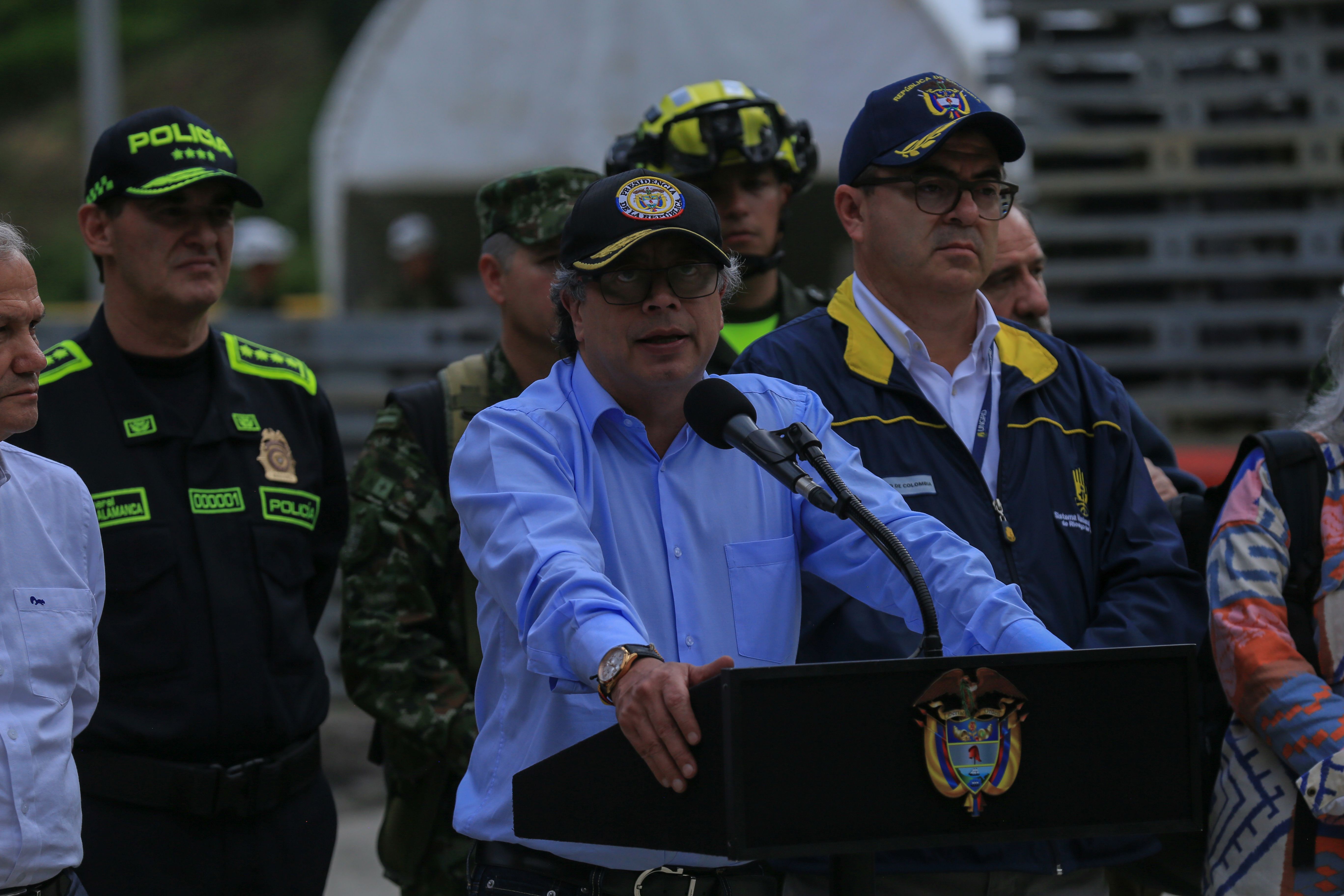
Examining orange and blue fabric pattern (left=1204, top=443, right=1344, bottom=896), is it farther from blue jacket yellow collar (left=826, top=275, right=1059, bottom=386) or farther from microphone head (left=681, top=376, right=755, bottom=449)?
microphone head (left=681, top=376, right=755, bottom=449)

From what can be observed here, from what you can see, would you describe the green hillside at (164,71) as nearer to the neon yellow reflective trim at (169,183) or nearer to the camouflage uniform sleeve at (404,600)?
the neon yellow reflective trim at (169,183)

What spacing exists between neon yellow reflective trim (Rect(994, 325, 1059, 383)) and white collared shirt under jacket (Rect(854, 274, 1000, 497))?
0.09 feet

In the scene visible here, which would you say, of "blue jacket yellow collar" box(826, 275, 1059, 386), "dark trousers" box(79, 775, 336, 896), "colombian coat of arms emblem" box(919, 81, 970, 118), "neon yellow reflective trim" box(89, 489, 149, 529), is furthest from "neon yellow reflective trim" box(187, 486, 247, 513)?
"colombian coat of arms emblem" box(919, 81, 970, 118)

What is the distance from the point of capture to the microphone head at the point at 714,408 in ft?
8.09

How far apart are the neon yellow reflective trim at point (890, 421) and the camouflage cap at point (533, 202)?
3.88ft

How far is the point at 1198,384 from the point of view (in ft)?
25.3

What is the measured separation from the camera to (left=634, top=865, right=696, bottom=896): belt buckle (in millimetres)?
2619

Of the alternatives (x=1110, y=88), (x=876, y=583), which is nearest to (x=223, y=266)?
(x=876, y=583)

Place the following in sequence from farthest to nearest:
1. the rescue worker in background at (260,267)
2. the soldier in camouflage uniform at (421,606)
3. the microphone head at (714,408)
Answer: the rescue worker in background at (260,267), the soldier in camouflage uniform at (421,606), the microphone head at (714,408)

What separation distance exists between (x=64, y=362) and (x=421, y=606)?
41.9 inches

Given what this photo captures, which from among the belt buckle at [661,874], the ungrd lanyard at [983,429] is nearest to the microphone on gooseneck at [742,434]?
the belt buckle at [661,874]

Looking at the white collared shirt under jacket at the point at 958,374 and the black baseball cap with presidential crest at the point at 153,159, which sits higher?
the black baseball cap with presidential crest at the point at 153,159

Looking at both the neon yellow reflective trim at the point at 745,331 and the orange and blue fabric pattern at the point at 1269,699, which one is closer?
the orange and blue fabric pattern at the point at 1269,699

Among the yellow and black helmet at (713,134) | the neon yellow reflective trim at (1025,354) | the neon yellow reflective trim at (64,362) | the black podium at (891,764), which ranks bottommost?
the black podium at (891,764)
